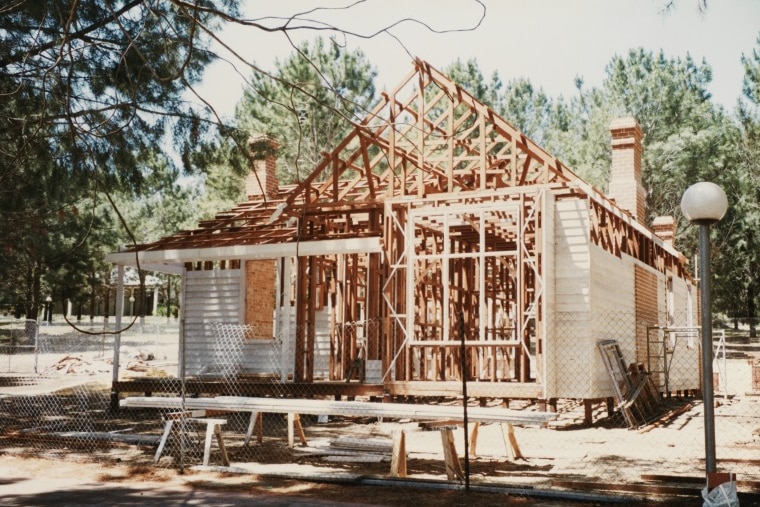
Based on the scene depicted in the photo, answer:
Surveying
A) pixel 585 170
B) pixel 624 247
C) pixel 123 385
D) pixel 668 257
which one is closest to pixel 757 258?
pixel 585 170

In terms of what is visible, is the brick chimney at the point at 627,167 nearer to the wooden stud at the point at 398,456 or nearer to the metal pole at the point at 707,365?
the wooden stud at the point at 398,456

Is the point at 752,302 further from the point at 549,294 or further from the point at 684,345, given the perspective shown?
the point at 549,294

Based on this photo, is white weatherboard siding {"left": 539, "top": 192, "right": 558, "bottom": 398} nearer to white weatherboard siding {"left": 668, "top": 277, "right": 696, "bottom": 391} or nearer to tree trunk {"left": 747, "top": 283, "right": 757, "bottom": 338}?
white weatherboard siding {"left": 668, "top": 277, "right": 696, "bottom": 391}

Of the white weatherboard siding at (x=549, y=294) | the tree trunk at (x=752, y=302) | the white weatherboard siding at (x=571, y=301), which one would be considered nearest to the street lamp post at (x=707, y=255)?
the white weatherboard siding at (x=549, y=294)

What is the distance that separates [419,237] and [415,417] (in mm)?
9368

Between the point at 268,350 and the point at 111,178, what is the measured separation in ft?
29.2

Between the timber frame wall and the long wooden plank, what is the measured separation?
3799mm

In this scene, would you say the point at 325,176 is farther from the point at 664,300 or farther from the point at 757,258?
the point at 757,258

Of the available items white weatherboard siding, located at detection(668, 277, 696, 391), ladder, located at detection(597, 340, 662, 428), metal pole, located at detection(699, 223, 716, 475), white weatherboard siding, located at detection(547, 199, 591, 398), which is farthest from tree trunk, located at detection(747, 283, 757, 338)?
metal pole, located at detection(699, 223, 716, 475)

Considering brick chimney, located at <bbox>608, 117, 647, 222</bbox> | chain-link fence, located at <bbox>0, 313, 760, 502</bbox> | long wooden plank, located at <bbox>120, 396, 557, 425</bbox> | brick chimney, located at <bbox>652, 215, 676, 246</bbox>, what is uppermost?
brick chimney, located at <bbox>608, 117, 647, 222</bbox>

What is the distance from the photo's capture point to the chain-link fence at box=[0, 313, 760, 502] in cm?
947

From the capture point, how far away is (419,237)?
59.2 feet

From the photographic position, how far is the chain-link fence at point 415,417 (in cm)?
947

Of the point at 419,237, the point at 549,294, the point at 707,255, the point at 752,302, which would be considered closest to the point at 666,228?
the point at 419,237
